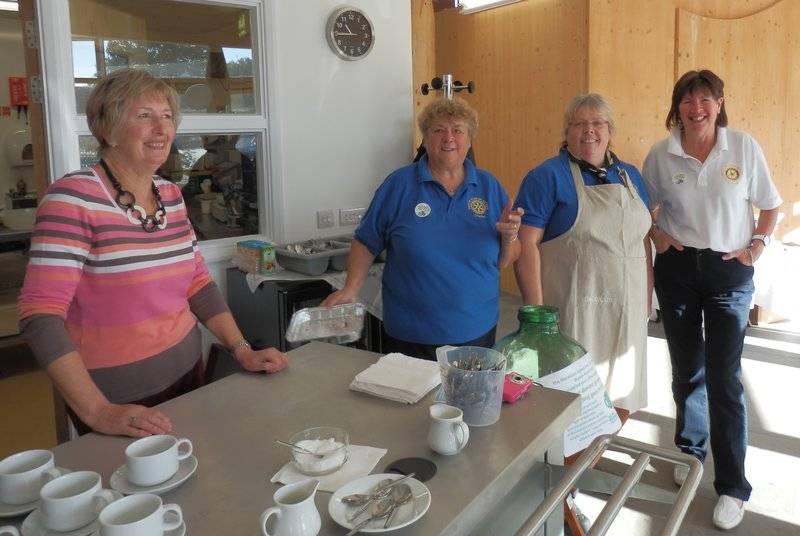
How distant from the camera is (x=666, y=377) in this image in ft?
12.4

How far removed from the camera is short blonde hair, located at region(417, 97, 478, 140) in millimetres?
1971

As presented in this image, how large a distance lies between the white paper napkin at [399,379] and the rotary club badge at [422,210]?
0.60m

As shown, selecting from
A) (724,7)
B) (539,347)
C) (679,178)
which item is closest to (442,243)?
(539,347)

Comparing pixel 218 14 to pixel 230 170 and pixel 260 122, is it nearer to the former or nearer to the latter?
pixel 260 122

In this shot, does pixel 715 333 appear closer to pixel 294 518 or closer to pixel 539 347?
pixel 539 347

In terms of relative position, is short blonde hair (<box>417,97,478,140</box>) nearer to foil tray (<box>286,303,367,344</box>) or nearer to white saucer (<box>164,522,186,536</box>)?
foil tray (<box>286,303,367,344</box>)

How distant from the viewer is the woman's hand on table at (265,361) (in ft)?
4.84

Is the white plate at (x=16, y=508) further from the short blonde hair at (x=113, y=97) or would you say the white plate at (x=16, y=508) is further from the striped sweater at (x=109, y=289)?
the short blonde hair at (x=113, y=97)

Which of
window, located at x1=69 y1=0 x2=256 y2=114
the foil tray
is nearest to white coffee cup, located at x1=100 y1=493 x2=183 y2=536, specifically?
the foil tray

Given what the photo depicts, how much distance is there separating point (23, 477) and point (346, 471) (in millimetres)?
460

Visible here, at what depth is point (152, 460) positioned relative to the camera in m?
0.98

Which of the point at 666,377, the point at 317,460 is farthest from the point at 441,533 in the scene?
the point at 666,377

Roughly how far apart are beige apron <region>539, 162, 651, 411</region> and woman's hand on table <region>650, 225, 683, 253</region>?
140 millimetres

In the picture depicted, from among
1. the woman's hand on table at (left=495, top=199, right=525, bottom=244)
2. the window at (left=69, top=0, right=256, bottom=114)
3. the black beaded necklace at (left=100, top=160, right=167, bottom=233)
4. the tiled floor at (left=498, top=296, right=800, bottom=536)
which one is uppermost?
the window at (left=69, top=0, right=256, bottom=114)
